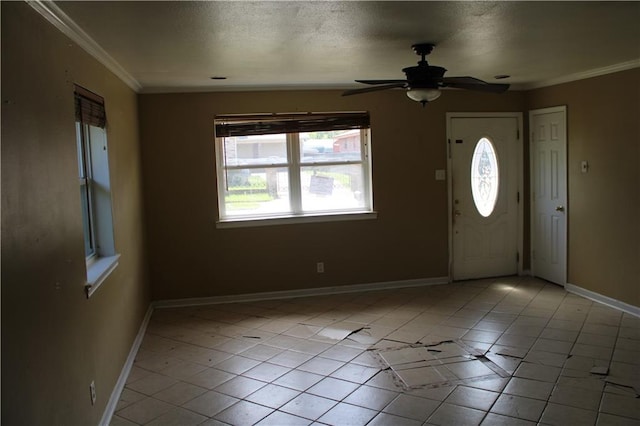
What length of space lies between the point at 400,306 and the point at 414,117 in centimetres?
209

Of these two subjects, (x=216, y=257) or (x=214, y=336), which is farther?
(x=216, y=257)

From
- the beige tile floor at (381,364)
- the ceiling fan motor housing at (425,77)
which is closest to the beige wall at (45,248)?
the beige tile floor at (381,364)

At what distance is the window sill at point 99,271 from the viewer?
286 centimetres

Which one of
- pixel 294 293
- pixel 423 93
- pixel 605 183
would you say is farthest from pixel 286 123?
pixel 605 183

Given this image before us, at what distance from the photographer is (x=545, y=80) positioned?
568cm

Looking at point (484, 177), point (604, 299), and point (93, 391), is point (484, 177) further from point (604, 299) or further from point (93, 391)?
point (93, 391)

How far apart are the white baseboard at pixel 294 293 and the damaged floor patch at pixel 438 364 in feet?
5.78

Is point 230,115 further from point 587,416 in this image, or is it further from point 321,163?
point 587,416

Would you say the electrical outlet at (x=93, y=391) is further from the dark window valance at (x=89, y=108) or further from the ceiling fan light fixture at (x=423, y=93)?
the ceiling fan light fixture at (x=423, y=93)

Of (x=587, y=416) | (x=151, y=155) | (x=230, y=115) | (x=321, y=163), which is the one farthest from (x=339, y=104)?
(x=587, y=416)

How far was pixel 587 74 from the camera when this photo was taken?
5.14m

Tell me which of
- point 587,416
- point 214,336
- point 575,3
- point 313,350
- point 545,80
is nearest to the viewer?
point 575,3

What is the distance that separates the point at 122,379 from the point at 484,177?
4.43 m

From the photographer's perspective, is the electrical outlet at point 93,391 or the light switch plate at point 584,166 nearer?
the electrical outlet at point 93,391
